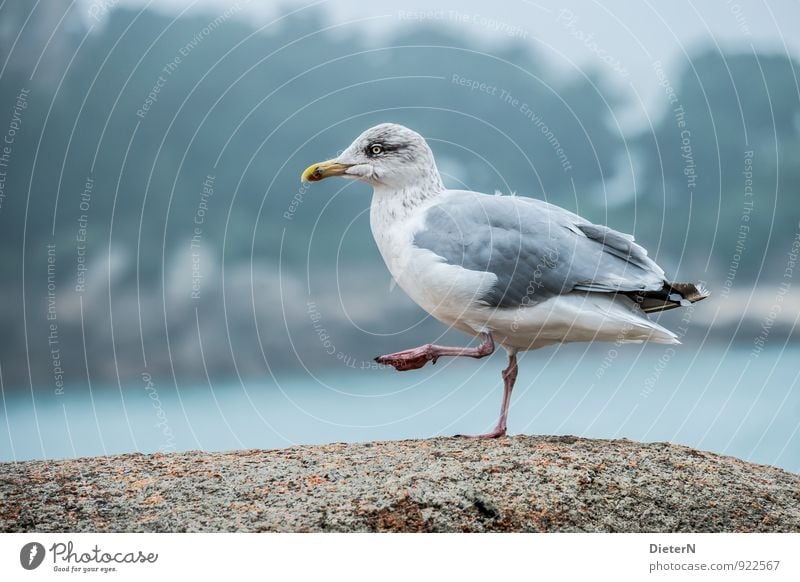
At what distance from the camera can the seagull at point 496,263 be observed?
523 cm

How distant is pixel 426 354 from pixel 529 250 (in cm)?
79

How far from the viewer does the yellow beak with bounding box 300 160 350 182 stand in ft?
18.3

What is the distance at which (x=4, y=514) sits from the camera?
4.78 metres

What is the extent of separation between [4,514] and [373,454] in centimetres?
186

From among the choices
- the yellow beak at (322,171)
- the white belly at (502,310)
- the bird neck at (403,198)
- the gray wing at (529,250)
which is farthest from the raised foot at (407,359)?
the yellow beak at (322,171)

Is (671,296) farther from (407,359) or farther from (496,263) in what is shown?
(407,359)

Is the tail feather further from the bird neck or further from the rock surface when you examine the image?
the bird neck

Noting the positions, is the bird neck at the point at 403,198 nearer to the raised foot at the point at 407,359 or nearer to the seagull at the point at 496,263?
the seagull at the point at 496,263

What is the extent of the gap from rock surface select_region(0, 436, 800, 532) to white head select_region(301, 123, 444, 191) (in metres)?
1.50

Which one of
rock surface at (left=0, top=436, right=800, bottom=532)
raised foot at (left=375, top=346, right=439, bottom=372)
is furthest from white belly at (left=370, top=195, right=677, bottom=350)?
rock surface at (left=0, top=436, right=800, bottom=532)

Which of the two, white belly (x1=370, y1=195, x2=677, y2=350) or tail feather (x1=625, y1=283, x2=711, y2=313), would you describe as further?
tail feather (x1=625, y1=283, x2=711, y2=313)

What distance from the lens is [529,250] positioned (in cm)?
527

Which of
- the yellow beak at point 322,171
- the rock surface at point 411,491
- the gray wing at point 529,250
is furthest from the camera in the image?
the yellow beak at point 322,171
